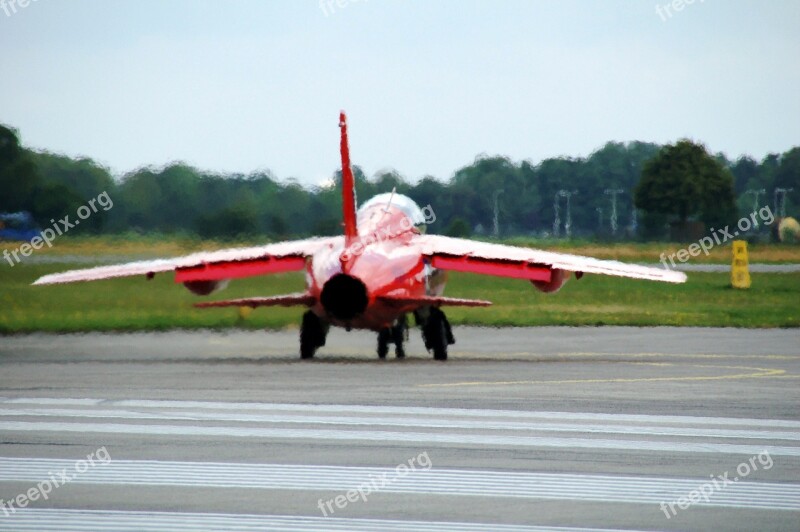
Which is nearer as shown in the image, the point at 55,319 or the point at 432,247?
the point at 432,247

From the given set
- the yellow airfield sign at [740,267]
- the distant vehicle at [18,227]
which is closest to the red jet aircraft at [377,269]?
the distant vehicle at [18,227]

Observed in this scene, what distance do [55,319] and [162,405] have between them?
17691 mm

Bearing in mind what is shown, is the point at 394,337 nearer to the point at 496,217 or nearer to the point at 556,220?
the point at 496,217

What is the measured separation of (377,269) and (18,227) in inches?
677

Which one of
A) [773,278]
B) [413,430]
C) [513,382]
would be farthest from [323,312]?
[773,278]

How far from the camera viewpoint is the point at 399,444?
13.5 meters

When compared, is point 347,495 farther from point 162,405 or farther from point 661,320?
Answer: point 661,320

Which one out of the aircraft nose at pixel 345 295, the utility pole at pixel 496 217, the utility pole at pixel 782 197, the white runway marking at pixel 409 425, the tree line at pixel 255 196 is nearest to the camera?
the white runway marking at pixel 409 425

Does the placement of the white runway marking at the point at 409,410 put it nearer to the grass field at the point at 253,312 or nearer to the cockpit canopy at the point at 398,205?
the cockpit canopy at the point at 398,205

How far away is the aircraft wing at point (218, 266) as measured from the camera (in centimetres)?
2664

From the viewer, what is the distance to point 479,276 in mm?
48375

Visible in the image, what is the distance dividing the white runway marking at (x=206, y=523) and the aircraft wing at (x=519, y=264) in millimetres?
15405

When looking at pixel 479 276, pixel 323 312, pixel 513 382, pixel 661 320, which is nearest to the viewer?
pixel 513 382

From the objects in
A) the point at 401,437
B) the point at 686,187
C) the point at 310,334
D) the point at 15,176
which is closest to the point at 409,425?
the point at 401,437
